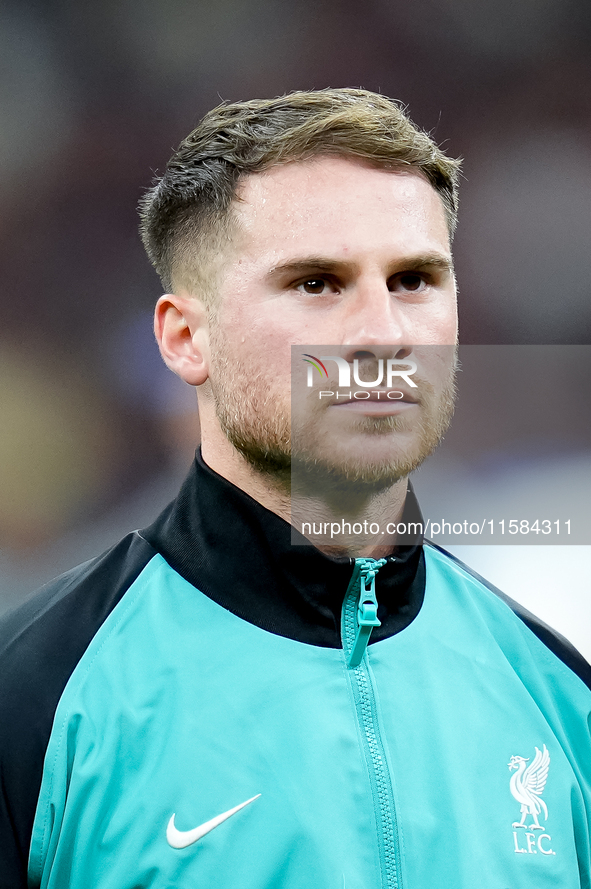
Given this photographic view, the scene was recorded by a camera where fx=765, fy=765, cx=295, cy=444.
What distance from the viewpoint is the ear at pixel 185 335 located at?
2.88ft

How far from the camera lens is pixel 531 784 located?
2.58ft

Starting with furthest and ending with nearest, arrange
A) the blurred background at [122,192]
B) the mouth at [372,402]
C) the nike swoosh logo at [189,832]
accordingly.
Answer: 1. the blurred background at [122,192]
2. the mouth at [372,402]
3. the nike swoosh logo at [189,832]

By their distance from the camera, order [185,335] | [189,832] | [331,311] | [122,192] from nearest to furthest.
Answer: [189,832], [331,311], [185,335], [122,192]

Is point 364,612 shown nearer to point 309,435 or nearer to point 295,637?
point 295,637

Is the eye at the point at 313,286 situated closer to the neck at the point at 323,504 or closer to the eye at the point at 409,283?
the eye at the point at 409,283

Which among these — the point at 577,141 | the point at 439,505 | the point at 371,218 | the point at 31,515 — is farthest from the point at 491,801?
the point at 577,141

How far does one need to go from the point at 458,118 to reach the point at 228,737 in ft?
4.63

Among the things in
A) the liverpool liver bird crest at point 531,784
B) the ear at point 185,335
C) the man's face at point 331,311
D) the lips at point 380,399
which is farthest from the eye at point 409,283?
the liverpool liver bird crest at point 531,784

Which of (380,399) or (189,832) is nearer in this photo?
(189,832)

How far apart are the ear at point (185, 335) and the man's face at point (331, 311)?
0.04m

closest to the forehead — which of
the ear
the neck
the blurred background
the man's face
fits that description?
the man's face

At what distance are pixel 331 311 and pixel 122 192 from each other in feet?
3.11

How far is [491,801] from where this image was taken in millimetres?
763

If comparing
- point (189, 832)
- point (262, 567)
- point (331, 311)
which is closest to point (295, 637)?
point (262, 567)
